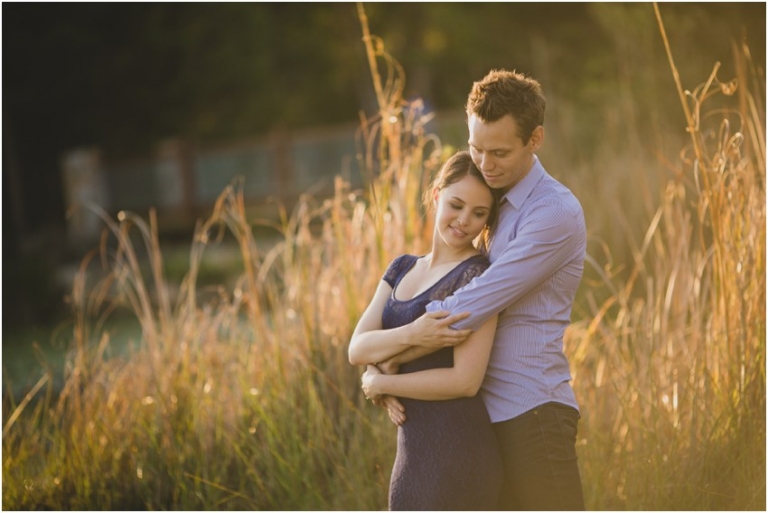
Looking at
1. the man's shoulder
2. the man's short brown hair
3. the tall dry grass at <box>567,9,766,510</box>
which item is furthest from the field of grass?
the man's short brown hair

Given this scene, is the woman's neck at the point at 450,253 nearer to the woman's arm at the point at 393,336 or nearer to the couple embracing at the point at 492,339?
the couple embracing at the point at 492,339

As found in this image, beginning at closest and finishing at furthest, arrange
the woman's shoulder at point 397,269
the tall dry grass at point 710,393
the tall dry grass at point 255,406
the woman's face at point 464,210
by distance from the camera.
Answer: the woman's face at point 464,210, the woman's shoulder at point 397,269, the tall dry grass at point 710,393, the tall dry grass at point 255,406

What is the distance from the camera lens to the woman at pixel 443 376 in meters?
2.56

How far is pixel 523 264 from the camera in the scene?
8.22 ft

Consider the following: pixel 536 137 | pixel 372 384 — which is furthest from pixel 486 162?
pixel 372 384

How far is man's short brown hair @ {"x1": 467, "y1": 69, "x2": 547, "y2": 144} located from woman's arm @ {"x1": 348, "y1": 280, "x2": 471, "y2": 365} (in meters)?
0.51

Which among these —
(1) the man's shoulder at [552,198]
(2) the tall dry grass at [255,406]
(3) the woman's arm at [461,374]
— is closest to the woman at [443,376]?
(3) the woman's arm at [461,374]

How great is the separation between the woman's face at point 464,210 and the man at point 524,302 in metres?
A: 0.05

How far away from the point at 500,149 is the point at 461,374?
588 millimetres

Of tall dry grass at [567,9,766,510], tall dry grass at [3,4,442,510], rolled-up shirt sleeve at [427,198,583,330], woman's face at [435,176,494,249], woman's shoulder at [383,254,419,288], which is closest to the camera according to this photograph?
rolled-up shirt sleeve at [427,198,583,330]

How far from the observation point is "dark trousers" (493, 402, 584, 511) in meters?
2.56

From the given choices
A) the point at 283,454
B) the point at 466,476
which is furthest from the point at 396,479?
the point at 283,454

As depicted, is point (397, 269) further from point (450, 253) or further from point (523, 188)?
point (523, 188)

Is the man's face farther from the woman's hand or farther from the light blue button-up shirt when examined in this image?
the woman's hand
